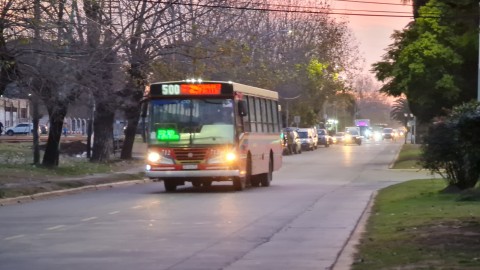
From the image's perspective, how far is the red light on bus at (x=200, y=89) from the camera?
27547mm

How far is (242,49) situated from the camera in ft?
115

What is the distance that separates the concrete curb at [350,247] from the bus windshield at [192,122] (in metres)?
7.70

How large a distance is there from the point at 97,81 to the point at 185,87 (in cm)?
374

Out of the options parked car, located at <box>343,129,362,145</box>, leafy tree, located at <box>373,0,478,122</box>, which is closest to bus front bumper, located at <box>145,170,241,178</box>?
leafy tree, located at <box>373,0,478,122</box>

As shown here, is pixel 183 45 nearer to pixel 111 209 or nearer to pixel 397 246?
pixel 111 209

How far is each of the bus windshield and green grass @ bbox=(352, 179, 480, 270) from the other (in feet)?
19.3

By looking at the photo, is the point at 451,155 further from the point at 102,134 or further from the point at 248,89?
the point at 102,134

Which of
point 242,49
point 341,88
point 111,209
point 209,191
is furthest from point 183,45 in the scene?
point 341,88

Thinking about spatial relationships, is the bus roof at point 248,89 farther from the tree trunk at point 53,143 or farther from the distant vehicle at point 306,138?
the distant vehicle at point 306,138

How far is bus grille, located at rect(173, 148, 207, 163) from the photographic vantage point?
1072 inches

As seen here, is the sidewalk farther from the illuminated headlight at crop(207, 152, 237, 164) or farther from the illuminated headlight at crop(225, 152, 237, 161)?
the illuminated headlight at crop(225, 152, 237, 161)

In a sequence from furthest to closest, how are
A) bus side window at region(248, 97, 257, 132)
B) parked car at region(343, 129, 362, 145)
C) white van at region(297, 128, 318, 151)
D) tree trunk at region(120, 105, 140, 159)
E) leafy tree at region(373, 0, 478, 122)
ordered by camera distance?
parked car at region(343, 129, 362, 145) → white van at region(297, 128, 318, 151) → leafy tree at region(373, 0, 478, 122) → tree trunk at region(120, 105, 140, 159) → bus side window at region(248, 97, 257, 132)

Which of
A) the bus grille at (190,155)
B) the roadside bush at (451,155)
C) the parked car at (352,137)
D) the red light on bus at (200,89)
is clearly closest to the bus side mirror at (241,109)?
the red light on bus at (200,89)

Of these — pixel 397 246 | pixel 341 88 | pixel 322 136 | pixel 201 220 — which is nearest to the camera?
pixel 397 246
